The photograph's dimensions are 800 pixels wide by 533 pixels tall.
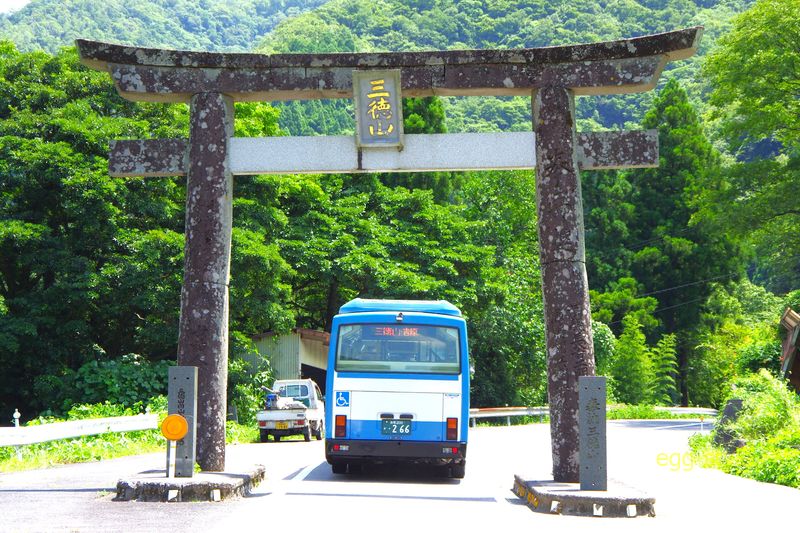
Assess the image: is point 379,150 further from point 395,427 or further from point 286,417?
point 286,417

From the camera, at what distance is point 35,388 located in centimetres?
3127

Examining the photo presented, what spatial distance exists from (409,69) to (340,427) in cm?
593

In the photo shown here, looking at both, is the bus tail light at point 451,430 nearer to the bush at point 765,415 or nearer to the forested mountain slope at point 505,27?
the bush at point 765,415

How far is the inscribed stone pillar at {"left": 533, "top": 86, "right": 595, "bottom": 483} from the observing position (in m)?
13.7

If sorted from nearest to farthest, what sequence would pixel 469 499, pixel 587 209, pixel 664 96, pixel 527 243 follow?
pixel 469 499
pixel 527 243
pixel 664 96
pixel 587 209

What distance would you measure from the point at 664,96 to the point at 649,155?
5837 centimetres

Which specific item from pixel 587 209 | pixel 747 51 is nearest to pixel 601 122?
pixel 587 209

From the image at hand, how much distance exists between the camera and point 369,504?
→ 12.6 m

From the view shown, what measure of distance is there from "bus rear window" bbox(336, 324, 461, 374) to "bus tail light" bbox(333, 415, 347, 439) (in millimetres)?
788

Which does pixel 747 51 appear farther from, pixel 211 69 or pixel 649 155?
pixel 211 69

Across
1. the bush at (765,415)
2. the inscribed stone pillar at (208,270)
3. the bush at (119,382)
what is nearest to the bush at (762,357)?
the bush at (765,415)

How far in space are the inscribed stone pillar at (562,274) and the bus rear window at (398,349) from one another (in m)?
3.18

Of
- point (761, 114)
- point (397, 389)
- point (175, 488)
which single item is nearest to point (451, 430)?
point (397, 389)

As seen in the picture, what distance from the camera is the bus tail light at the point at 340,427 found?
16594 mm
